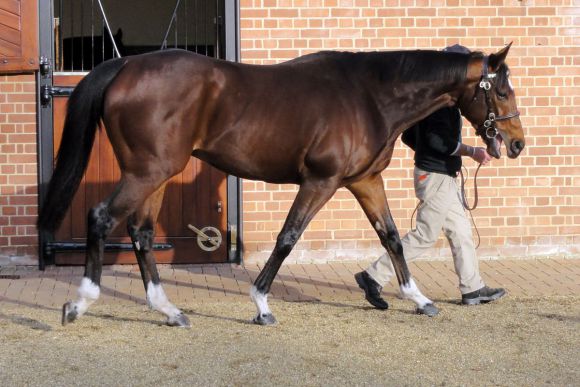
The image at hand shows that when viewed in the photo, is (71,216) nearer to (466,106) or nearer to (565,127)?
(466,106)

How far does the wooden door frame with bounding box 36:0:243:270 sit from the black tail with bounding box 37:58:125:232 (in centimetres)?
260

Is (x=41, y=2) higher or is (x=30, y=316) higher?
(x=41, y=2)

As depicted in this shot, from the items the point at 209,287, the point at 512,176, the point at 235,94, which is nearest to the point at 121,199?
the point at 235,94

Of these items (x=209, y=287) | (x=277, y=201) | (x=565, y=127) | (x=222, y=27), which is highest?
(x=222, y=27)

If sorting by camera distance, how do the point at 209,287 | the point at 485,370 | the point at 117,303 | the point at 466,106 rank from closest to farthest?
1. the point at 485,370
2. the point at 466,106
3. the point at 117,303
4. the point at 209,287

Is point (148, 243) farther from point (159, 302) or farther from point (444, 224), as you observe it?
point (444, 224)

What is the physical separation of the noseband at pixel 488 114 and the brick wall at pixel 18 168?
4.37 meters

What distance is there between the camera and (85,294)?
6.15 metres

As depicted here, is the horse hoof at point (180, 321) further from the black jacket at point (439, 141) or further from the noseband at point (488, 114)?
the noseband at point (488, 114)

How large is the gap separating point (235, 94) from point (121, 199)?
1046mm

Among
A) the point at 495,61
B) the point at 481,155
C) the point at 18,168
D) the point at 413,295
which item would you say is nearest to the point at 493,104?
the point at 495,61

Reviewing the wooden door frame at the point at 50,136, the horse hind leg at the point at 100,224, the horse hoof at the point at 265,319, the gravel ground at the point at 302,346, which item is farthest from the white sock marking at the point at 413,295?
the wooden door frame at the point at 50,136

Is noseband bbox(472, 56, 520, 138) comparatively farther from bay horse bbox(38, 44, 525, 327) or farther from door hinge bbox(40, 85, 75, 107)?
door hinge bbox(40, 85, 75, 107)

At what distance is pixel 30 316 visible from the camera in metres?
6.82
